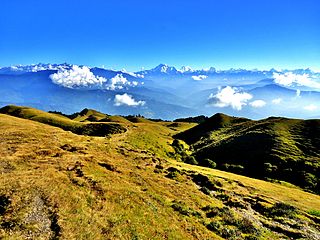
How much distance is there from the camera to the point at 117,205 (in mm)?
34594

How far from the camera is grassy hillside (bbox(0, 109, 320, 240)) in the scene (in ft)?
93.1

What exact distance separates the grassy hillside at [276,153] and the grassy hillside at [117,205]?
37.7 m

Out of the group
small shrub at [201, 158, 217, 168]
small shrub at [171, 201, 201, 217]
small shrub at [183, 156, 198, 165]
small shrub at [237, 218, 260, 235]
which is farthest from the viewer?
small shrub at [183, 156, 198, 165]

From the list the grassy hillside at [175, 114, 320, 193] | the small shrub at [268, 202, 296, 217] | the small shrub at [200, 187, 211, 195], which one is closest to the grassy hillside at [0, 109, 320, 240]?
the small shrub at [268, 202, 296, 217]

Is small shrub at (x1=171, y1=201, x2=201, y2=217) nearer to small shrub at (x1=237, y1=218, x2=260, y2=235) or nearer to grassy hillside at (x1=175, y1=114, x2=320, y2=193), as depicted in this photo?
small shrub at (x1=237, y1=218, x2=260, y2=235)

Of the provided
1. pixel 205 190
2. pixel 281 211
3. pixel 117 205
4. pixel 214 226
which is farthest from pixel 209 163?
pixel 117 205

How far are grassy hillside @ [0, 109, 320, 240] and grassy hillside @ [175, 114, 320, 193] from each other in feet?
124

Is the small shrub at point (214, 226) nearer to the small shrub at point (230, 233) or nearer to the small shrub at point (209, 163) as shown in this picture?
the small shrub at point (230, 233)

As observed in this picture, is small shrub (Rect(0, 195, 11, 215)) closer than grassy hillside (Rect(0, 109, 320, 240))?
No

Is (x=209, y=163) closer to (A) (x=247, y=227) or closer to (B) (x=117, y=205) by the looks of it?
(A) (x=247, y=227)

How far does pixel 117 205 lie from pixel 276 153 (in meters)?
92.0

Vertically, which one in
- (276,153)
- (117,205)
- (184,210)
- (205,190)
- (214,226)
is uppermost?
(276,153)

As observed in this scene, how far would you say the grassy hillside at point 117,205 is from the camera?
28375 millimetres

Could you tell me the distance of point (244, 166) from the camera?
110 meters
